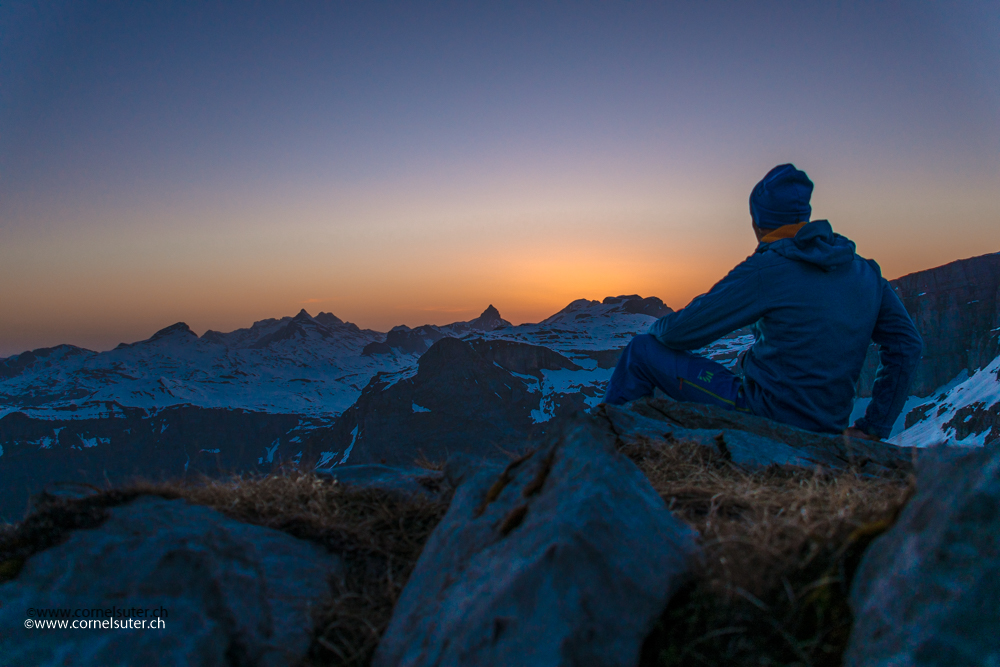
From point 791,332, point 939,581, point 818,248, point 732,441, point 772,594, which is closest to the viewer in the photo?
point 939,581

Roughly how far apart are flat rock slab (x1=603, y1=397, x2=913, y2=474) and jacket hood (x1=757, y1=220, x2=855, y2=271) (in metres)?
1.61

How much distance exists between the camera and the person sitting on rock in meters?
4.75

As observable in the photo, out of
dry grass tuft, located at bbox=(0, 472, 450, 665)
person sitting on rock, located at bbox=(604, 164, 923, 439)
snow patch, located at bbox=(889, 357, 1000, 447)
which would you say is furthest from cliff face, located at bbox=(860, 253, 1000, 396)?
dry grass tuft, located at bbox=(0, 472, 450, 665)

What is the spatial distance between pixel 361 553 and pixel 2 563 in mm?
1667

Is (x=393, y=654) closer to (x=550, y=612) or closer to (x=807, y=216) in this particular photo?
(x=550, y=612)

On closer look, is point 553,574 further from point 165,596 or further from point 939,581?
point 165,596

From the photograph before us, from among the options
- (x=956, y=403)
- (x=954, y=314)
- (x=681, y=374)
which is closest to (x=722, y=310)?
(x=681, y=374)

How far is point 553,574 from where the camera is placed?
5.67 feet

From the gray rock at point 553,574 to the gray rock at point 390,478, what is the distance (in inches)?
50.3

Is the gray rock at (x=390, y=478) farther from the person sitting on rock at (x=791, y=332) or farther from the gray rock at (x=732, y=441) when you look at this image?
the person sitting on rock at (x=791, y=332)

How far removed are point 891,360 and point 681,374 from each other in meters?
2.32

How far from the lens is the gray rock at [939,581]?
1325 millimetres

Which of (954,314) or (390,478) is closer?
(390,478)

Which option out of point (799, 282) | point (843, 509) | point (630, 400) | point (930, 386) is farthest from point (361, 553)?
point (930, 386)
